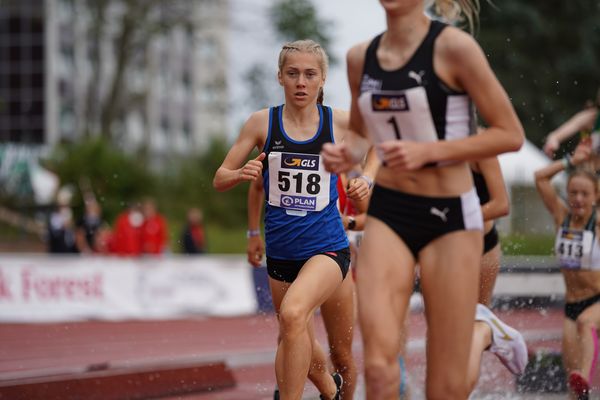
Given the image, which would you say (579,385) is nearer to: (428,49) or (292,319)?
(292,319)

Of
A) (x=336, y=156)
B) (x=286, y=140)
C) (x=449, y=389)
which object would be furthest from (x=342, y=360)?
(x=336, y=156)

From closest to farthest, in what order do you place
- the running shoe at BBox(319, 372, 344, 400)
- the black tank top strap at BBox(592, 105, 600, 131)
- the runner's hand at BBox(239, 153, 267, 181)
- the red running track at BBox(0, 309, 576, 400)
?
the runner's hand at BBox(239, 153, 267, 181)
the running shoe at BBox(319, 372, 344, 400)
the red running track at BBox(0, 309, 576, 400)
the black tank top strap at BBox(592, 105, 600, 131)

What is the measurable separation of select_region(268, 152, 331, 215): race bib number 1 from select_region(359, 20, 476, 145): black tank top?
1850mm

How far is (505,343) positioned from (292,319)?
3.91 feet

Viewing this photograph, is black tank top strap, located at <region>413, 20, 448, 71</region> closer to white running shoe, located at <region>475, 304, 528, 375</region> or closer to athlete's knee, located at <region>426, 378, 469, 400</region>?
athlete's knee, located at <region>426, 378, 469, 400</region>

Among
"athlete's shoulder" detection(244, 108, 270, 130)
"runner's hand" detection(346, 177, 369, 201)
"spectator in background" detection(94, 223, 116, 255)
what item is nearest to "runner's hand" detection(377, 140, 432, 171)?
"runner's hand" detection(346, 177, 369, 201)

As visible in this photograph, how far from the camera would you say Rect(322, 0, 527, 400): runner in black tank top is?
4.43 meters

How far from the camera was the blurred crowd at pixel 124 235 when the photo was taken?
64.9 feet

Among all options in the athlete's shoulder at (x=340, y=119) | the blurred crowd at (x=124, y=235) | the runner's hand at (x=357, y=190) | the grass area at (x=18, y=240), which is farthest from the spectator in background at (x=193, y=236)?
the grass area at (x=18, y=240)

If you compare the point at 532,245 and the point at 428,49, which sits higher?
the point at 428,49

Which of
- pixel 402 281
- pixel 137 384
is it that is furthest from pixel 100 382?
pixel 402 281

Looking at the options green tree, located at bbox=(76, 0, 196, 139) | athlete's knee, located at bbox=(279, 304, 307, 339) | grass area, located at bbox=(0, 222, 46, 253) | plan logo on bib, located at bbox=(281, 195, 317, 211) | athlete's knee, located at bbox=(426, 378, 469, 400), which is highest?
plan logo on bib, located at bbox=(281, 195, 317, 211)

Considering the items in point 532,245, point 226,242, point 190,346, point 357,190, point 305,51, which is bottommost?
point 226,242

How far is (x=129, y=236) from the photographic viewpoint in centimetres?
1967
